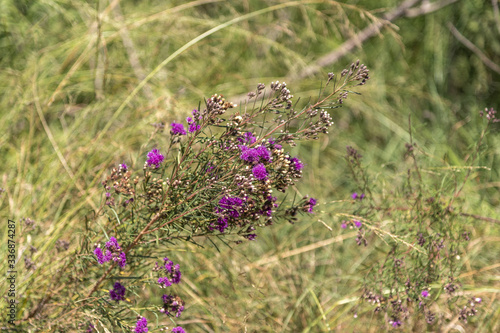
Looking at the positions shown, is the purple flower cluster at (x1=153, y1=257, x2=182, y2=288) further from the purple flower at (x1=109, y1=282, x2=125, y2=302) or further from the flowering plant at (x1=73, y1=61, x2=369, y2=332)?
the purple flower at (x1=109, y1=282, x2=125, y2=302)

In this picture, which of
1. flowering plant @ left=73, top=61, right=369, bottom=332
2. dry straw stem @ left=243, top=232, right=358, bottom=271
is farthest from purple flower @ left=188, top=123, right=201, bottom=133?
dry straw stem @ left=243, top=232, right=358, bottom=271

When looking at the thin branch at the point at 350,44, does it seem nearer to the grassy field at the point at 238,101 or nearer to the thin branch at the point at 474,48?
the grassy field at the point at 238,101

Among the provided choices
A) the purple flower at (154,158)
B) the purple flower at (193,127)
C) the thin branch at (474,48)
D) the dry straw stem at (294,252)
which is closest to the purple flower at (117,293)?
the purple flower at (154,158)

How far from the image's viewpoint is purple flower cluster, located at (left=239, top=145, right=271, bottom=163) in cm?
112

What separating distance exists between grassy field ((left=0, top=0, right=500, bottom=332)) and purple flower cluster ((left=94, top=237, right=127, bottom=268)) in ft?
0.77

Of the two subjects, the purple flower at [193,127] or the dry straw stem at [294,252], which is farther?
the dry straw stem at [294,252]

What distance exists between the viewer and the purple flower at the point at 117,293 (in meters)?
1.29

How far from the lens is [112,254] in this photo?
1.19 metres

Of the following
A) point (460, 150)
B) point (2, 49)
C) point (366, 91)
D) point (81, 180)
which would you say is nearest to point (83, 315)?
point (81, 180)

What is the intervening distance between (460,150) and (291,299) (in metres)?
1.57

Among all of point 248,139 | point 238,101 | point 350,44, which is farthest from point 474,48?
point 248,139

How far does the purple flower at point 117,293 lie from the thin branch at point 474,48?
261 cm

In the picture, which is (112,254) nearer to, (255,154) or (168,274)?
(168,274)

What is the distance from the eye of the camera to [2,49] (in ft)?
8.39
